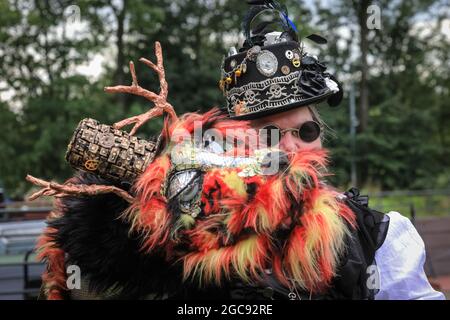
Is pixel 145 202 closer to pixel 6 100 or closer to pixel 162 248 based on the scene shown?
pixel 162 248

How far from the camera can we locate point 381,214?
5.74ft

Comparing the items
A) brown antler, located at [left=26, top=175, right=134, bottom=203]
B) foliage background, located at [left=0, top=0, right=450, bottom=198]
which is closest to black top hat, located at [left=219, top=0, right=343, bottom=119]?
brown antler, located at [left=26, top=175, right=134, bottom=203]

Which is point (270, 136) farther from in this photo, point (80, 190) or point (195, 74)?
point (195, 74)

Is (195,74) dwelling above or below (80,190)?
above

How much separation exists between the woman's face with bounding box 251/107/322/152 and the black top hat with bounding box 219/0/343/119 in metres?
0.04

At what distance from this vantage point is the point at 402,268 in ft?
5.56

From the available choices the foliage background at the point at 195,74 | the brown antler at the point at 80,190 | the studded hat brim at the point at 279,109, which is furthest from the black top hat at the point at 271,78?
the foliage background at the point at 195,74

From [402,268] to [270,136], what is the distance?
0.56 metres

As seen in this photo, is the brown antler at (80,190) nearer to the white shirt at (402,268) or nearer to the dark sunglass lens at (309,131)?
the dark sunglass lens at (309,131)

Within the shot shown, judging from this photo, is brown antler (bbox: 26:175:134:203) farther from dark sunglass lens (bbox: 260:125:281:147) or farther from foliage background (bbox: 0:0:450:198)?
foliage background (bbox: 0:0:450:198)

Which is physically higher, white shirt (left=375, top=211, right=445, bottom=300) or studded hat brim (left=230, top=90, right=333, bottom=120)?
studded hat brim (left=230, top=90, right=333, bottom=120)

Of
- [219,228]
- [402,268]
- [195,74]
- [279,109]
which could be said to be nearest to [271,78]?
[279,109]

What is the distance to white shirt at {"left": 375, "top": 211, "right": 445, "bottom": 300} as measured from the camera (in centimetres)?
168
